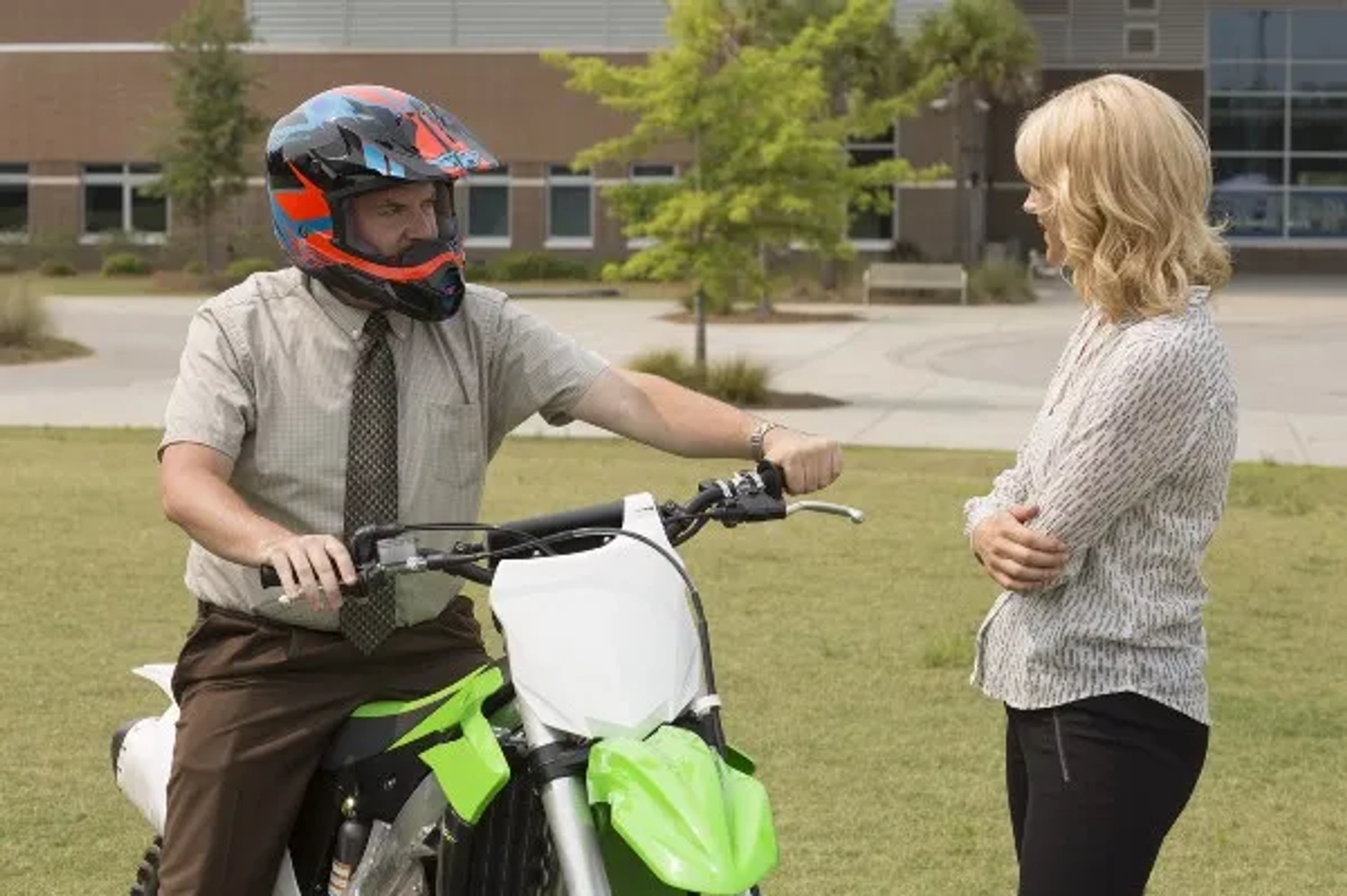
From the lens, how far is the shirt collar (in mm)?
4645

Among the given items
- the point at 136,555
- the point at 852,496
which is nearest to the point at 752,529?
the point at 852,496

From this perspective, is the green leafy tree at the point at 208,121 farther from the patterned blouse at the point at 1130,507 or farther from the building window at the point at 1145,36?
the patterned blouse at the point at 1130,507

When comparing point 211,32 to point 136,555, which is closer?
point 136,555

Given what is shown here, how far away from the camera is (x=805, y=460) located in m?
4.46

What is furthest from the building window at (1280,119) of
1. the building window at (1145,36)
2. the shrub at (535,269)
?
the shrub at (535,269)

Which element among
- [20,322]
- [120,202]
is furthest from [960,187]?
[20,322]

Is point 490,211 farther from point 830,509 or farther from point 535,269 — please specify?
point 830,509

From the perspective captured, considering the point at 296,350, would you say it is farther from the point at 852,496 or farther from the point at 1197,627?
the point at 852,496

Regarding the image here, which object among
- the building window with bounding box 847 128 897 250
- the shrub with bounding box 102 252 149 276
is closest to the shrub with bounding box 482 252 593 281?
the building window with bounding box 847 128 897 250

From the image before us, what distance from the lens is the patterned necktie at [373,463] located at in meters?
4.54

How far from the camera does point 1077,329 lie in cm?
448

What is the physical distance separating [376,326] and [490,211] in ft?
189

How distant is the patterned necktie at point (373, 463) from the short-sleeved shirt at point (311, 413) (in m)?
0.02

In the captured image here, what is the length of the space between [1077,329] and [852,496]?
1237cm
